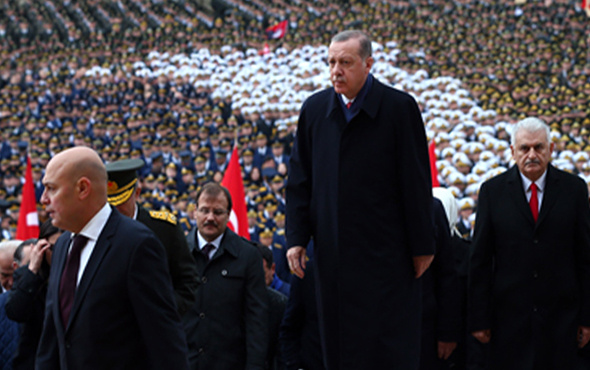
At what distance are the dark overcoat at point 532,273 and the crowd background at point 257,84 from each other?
4948 millimetres

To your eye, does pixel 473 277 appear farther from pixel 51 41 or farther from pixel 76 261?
pixel 51 41

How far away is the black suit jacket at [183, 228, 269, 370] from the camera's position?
4.27m

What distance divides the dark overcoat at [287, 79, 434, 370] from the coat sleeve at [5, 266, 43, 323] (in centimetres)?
137

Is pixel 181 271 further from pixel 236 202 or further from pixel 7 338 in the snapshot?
pixel 236 202

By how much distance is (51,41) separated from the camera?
26406mm

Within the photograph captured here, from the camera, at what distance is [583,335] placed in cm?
374

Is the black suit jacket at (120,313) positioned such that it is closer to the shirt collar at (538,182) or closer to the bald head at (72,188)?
the bald head at (72,188)

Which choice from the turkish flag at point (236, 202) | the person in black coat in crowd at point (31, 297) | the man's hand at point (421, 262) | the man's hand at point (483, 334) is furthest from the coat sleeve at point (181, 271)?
the turkish flag at point (236, 202)

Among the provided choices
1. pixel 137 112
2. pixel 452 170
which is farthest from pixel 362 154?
pixel 137 112

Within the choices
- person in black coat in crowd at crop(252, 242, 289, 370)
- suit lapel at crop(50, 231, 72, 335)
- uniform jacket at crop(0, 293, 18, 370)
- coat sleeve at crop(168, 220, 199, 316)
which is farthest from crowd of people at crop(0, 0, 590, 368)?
suit lapel at crop(50, 231, 72, 335)

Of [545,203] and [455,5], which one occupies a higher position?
[455,5]

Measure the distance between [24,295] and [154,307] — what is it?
136 centimetres

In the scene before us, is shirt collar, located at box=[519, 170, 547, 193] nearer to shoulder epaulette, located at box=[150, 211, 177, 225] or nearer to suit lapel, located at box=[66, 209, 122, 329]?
shoulder epaulette, located at box=[150, 211, 177, 225]

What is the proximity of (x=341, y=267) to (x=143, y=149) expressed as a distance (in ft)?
44.4
